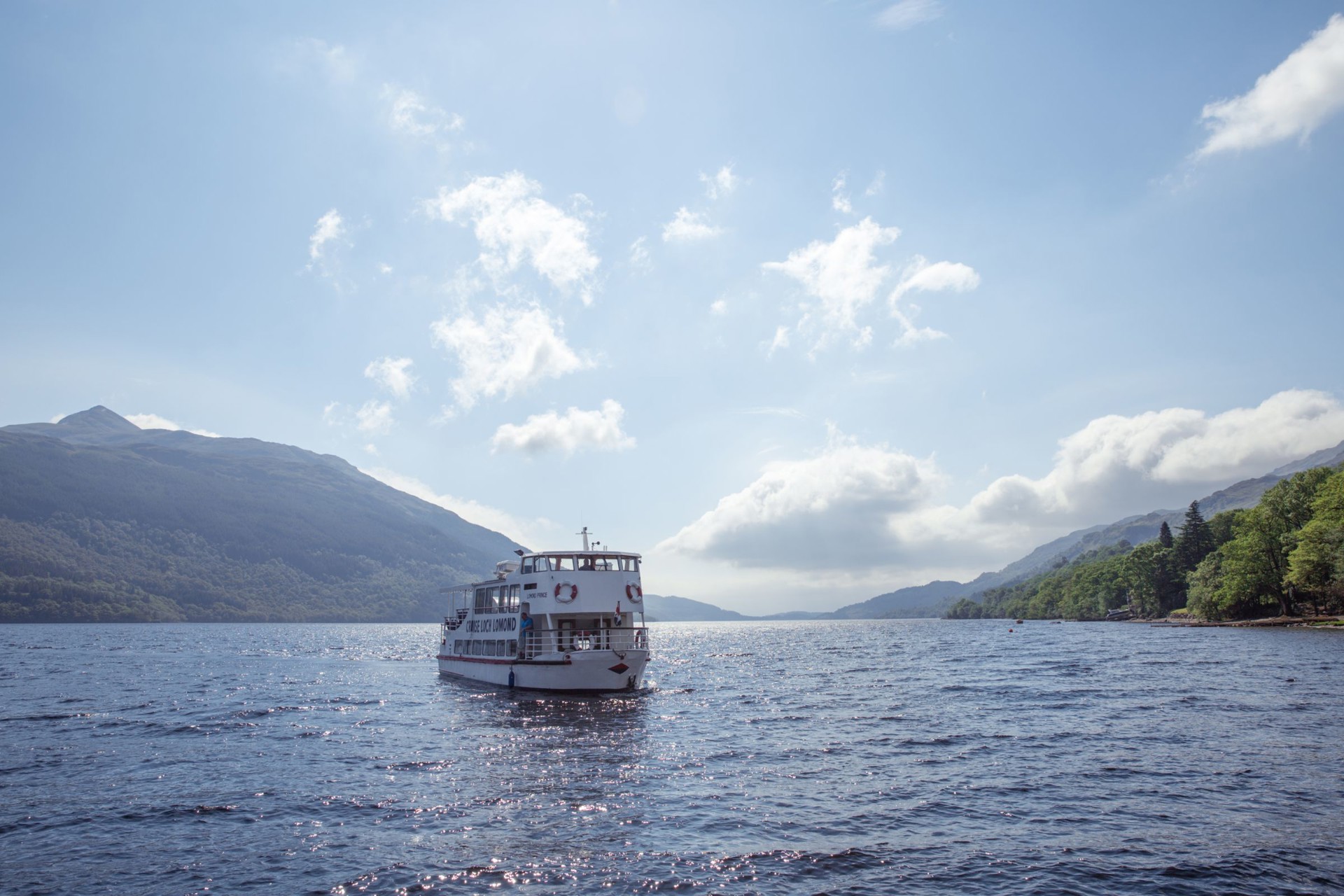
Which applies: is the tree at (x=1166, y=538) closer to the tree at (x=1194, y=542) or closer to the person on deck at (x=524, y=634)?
the tree at (x=1194, y=542)

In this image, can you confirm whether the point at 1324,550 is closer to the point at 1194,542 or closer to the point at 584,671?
the point at 1194,542

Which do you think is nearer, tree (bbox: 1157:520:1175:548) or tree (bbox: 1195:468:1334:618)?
tree (bbox: 1195:468:1334:618)

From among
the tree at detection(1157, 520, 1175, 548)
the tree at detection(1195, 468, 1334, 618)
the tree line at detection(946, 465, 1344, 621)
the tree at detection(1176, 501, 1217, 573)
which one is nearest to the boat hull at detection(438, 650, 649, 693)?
the tree line at detection(946, 465, 1344, 621)

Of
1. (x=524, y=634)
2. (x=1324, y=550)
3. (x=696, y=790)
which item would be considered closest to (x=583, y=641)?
(x=524, y=634)

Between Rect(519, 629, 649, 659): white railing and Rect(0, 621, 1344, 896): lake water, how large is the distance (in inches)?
125

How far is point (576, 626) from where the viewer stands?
50000mm

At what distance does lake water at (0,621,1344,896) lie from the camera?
650 inches

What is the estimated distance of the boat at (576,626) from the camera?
4675cm

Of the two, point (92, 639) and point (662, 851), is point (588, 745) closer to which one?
point (662, 851)

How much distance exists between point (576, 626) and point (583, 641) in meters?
2.07

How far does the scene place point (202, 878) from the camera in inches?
653

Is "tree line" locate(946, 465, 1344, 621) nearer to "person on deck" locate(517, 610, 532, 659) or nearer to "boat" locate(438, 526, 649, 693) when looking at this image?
"boat" locate(438, 526, 649, 693)

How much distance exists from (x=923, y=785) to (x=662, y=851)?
1022 centimetres

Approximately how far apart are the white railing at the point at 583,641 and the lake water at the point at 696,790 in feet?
10.4
